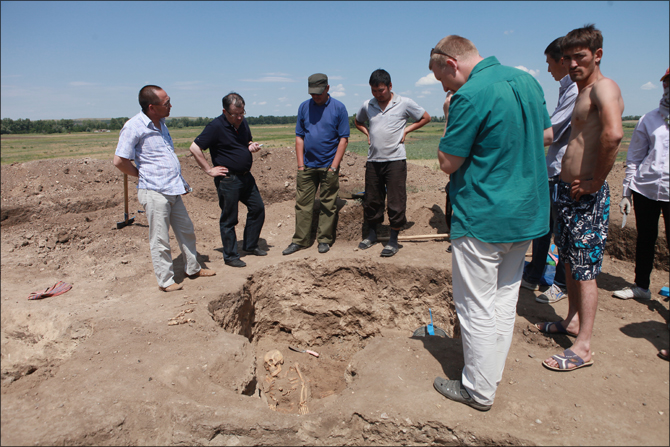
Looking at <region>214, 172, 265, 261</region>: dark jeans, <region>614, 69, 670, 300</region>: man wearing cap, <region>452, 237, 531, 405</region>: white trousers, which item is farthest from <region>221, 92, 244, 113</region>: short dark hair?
<region>614, 69, 670, 300</region>: man wearing cap

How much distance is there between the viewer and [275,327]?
5.25 metres

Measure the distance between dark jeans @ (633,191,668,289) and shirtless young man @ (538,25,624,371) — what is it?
953 mm

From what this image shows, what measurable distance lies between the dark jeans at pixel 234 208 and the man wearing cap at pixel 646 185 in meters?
4.08

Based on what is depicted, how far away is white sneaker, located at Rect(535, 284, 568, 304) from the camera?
156 inches

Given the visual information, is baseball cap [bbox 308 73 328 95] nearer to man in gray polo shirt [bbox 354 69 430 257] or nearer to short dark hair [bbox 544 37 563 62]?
man in gray polo shirt [bbox 354 69 430 257]

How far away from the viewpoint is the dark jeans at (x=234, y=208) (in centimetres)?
484

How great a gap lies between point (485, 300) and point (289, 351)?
3355mm

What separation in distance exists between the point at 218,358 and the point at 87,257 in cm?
318

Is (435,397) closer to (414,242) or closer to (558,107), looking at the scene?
(558,107)

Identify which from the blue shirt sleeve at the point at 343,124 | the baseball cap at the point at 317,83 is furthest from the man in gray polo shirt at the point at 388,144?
the baseball cap at the point at 317,83

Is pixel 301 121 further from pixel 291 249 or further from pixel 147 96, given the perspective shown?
pixel 147 96

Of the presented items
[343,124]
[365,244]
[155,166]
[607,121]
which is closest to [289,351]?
[365,244]

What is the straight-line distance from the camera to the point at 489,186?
220 centimetres

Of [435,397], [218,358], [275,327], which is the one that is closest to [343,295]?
[275,327]
